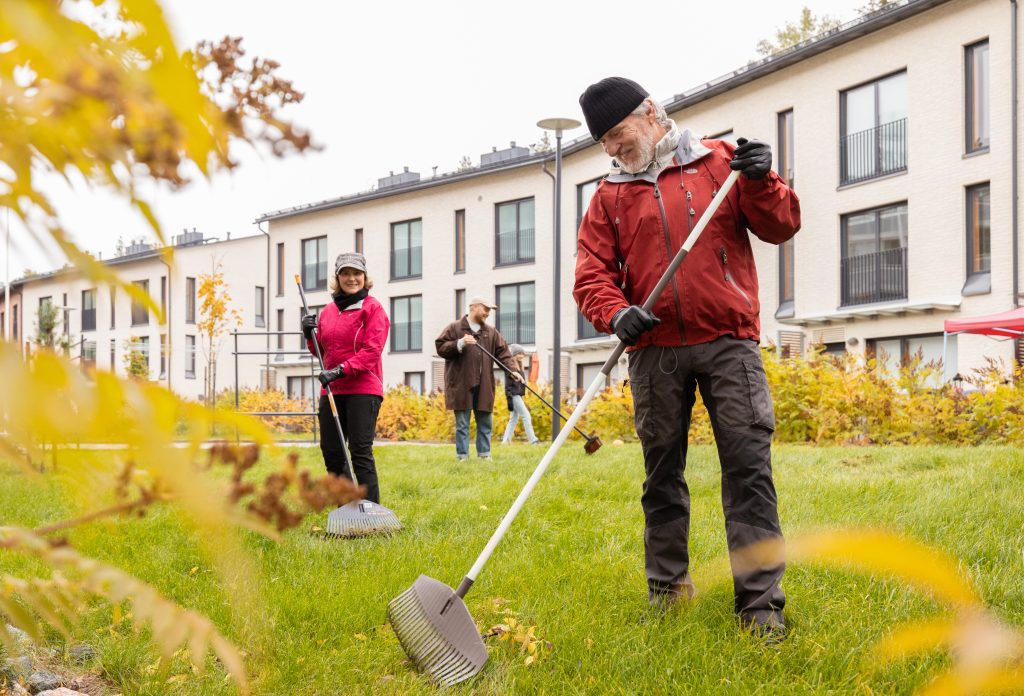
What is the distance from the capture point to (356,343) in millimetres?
6227

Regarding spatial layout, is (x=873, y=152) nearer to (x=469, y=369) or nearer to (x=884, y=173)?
(x=884, y=173)

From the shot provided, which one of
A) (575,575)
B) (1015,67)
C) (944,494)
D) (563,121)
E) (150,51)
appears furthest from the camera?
(1015,67)

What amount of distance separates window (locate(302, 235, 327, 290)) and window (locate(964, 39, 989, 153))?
2308cm

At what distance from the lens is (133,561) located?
4.87 m

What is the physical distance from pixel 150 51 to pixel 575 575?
3863mm

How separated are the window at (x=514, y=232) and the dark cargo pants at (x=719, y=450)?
81.6ft

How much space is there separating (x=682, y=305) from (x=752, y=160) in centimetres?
61

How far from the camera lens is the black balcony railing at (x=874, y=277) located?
61.6ft

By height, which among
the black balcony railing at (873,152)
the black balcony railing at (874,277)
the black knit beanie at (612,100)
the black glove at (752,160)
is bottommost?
the black glove at (752,160)

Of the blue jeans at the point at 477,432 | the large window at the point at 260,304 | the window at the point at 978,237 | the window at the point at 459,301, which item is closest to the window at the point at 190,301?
the large window at the point at 260,304

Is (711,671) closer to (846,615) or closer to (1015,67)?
(846,615)

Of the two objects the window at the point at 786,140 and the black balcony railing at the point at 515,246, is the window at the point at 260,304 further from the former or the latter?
the window at the point at 786,140

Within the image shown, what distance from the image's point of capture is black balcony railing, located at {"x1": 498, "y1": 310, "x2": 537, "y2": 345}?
28.6 m

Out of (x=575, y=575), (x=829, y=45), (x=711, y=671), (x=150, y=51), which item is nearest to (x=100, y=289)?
(x=150, y=51)
